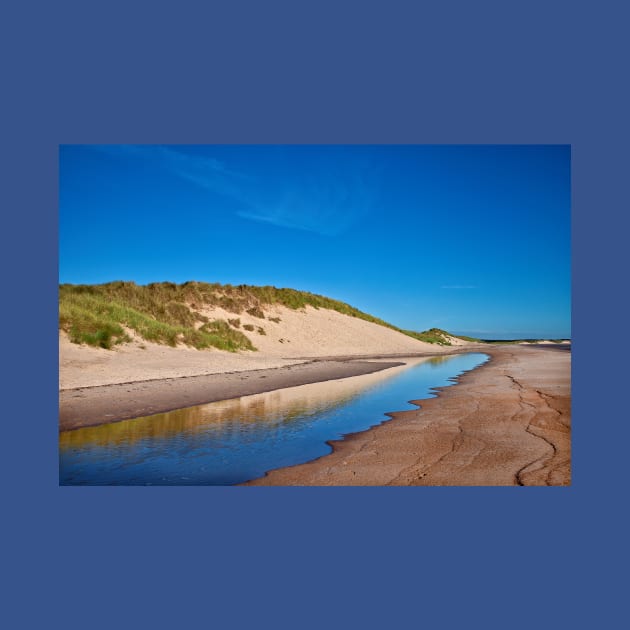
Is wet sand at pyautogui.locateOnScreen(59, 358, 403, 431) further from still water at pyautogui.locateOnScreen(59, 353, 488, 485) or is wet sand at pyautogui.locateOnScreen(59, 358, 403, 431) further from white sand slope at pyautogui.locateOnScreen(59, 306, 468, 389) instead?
white sand slope at pyautogui.locateOnScreen(59, 306, 468, 389)

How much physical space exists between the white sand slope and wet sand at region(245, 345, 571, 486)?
6.46 metres

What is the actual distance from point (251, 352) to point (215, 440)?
16.5m

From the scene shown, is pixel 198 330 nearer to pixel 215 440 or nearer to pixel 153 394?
pixel 153 394

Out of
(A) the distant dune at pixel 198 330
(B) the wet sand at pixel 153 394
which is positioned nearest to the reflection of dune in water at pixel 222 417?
(B) the wet sand at pixel 153 394

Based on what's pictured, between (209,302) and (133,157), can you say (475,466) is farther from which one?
(209,302)

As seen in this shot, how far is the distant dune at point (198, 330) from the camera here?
12.3m

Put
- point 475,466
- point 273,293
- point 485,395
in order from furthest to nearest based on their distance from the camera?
point 273,293
point 485,395
point 475,466

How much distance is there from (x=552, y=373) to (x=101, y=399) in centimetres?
1229

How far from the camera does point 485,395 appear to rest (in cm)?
1012

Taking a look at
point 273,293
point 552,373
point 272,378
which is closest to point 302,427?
point 272,378

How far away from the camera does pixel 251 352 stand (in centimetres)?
2317

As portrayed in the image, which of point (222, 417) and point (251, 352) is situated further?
point (251, 352)

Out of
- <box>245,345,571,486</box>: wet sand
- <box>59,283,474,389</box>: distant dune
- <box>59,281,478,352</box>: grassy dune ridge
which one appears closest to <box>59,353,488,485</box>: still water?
<box>245,345,571,486</box>: wet sand

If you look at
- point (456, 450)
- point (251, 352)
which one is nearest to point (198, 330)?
point (251, 352)
